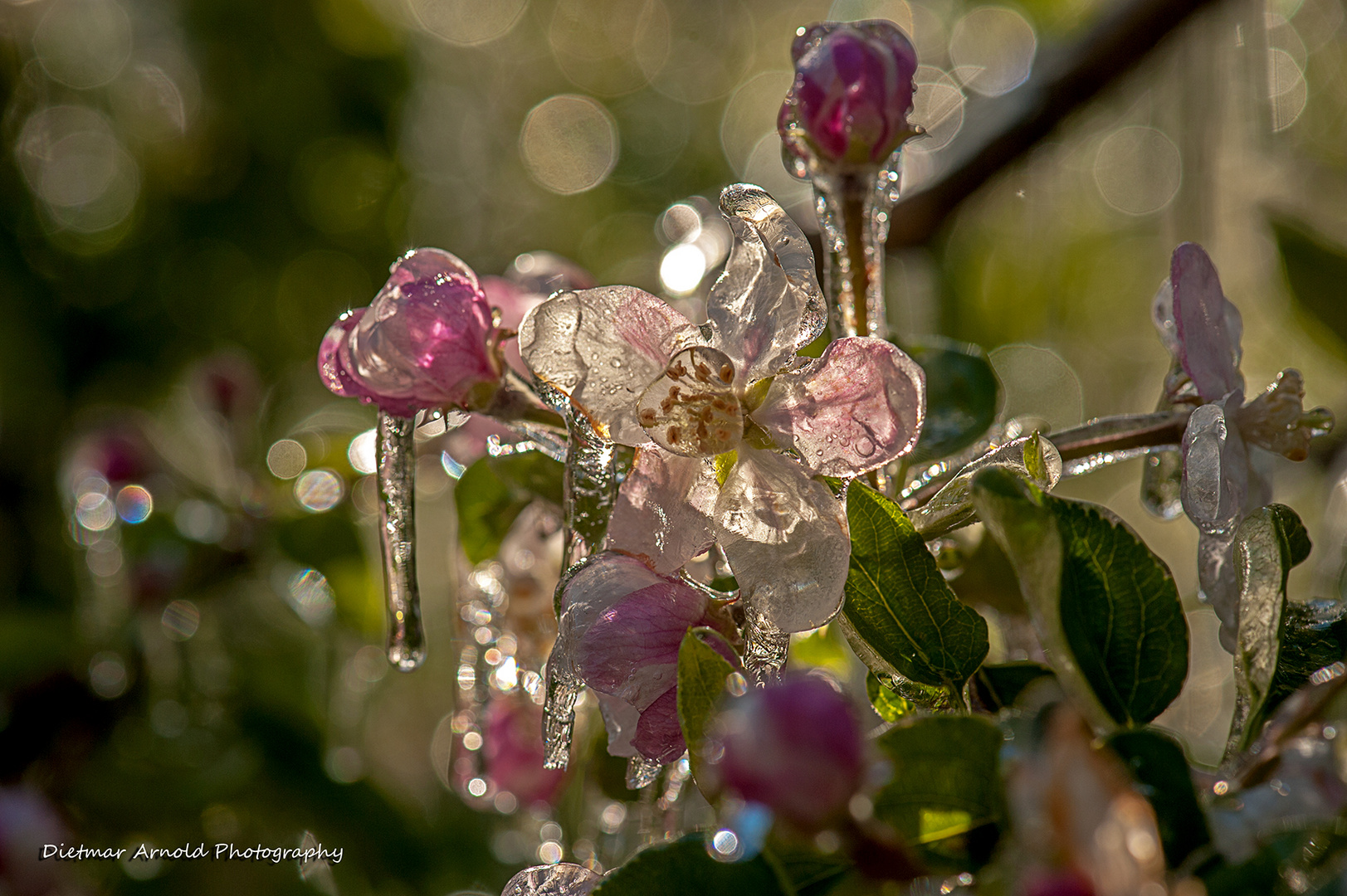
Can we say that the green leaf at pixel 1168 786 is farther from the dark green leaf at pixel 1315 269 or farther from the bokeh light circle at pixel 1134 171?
the bokeh light circle at pixel 1134 171

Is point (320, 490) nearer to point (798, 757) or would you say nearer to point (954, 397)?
point (954, 397)

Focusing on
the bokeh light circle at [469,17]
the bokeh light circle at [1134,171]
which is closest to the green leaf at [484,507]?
the bokeh light circle at [1134,171]

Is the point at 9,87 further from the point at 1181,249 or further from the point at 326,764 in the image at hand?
the point at 1181,249

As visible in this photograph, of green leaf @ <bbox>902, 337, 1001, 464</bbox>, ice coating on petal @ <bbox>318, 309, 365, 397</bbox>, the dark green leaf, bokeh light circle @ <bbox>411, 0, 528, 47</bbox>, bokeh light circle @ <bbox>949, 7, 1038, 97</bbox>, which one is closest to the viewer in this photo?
ice coating on petal @ <bbox>318, 309, 365, 397</bbox>

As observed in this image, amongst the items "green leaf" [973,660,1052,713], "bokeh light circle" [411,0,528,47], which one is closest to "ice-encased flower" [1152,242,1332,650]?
"green leaf" [973,660,1052,713]

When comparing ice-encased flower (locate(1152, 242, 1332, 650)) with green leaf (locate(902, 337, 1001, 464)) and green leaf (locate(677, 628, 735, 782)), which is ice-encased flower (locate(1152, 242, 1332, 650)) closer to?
green leaf (locate(902, 337, 1001, 464))

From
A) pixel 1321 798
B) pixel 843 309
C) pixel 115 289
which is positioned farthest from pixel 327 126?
pixel 1321 798
